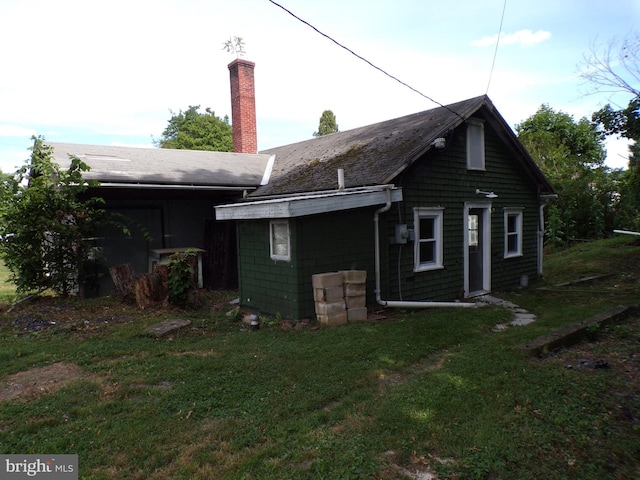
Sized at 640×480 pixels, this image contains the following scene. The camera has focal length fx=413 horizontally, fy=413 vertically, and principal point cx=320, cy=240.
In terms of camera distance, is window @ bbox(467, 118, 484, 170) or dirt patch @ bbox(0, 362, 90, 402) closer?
dirt patch @ bbox(0, 362, 90, 402)

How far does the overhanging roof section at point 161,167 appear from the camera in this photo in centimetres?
1045

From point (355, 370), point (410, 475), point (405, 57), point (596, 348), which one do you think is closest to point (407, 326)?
point (355, 370)

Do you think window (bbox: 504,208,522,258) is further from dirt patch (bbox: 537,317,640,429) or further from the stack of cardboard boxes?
the stack of cardboard boxes

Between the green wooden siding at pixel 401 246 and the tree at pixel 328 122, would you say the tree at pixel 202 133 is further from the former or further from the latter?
the green wooden siding at pixel 401 246

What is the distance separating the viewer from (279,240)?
309 inches

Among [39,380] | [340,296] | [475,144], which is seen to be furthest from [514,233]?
[39,380]

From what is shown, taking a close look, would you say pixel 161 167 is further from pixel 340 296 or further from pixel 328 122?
pixel 328 122

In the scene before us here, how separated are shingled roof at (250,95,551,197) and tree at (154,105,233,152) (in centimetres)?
3055

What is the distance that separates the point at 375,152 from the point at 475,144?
272cm

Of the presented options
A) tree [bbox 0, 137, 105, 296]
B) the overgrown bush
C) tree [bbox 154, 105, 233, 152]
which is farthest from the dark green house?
tree [bbox 154, 105, 233, 152]

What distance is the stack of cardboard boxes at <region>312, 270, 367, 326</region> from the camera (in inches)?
284

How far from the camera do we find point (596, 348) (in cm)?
584

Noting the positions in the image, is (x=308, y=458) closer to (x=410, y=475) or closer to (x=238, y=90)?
(x=410, y=475)

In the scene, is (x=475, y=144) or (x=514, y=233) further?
(x=514, y=233)
